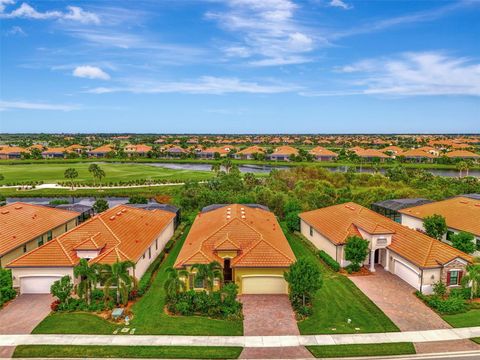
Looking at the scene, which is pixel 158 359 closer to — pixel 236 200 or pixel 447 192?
pixel 236 200

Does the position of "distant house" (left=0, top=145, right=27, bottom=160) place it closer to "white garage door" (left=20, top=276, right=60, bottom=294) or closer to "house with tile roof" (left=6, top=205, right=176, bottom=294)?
"house with tile roof" (left=6, top=205, right=176, bottom=294)

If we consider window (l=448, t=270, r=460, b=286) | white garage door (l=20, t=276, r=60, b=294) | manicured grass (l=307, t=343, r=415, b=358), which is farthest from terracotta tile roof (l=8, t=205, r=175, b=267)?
window (l=448, t=270, r=460, b=286)

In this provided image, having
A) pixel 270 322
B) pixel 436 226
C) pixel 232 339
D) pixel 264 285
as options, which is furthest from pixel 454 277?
pixel 232 339

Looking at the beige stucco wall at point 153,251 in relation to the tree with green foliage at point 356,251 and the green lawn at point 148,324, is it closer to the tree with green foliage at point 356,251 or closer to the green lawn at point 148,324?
the green lawn at point 148,324

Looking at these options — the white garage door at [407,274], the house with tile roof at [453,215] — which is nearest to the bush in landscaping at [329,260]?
the white garage door at [407,274]

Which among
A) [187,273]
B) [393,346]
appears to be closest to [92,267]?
[187,273]
